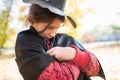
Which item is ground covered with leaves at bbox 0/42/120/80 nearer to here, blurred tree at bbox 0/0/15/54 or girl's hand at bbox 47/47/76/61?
blurred tree at bbox 0/0/15/54

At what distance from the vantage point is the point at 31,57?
859mm

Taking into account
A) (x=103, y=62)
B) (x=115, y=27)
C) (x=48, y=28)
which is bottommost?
(x=103, y=62)

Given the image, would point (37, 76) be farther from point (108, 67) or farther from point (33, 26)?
point (108, 67)

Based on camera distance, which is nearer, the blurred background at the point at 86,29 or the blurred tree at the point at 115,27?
the blurred background at the point at 86,29

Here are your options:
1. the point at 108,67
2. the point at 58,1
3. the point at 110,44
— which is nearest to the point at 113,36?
the point at 110,44

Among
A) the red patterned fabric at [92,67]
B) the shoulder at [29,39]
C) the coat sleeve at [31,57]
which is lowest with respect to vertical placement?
the red patterned fabric at [92,67]

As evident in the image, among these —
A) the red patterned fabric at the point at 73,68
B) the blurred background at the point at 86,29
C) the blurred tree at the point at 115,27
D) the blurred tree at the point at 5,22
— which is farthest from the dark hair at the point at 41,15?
the blurred tree at the point at 115,27

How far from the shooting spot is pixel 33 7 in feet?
3.01

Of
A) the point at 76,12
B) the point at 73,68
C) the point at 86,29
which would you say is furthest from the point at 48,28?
the point at 86,29

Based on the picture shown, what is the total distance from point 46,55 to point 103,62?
1.60 metres

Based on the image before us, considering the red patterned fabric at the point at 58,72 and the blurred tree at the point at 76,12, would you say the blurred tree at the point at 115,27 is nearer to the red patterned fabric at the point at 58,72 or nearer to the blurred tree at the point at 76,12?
the blurred tree at the point at 76,12

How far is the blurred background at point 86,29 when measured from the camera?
219cm

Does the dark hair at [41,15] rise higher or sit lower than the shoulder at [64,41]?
higher

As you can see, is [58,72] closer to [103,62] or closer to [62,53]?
[62,53]
